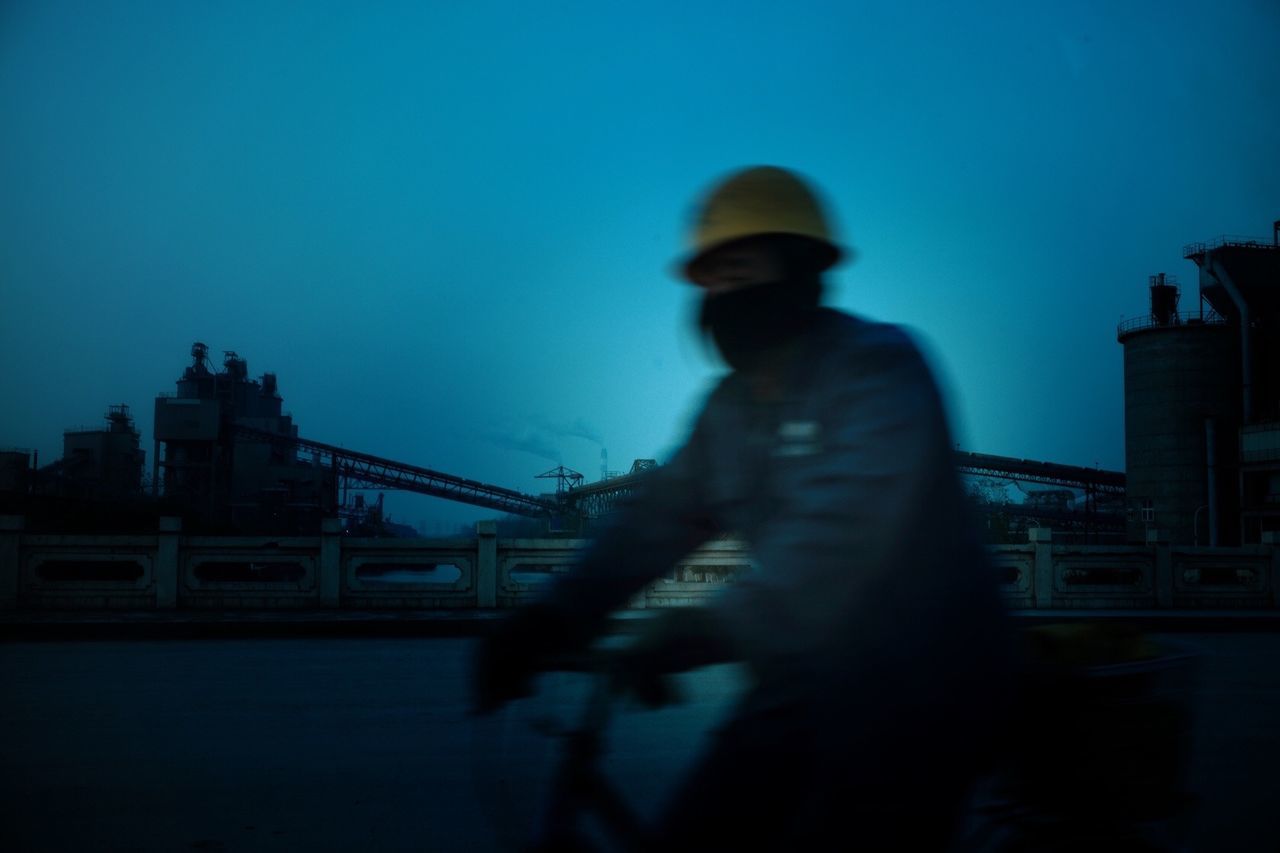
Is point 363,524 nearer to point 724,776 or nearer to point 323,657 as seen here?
point 323,657

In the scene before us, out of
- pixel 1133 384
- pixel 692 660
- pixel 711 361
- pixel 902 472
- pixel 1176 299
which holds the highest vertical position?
pixel 1176 299

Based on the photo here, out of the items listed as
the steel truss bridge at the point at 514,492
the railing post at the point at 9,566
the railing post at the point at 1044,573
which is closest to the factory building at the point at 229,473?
the steel truss bridge at the point at 514,492

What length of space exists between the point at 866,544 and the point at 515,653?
2.40 ft

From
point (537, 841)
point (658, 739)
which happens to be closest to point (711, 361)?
point (537, 841)

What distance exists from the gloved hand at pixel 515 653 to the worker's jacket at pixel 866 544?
0.44 metres

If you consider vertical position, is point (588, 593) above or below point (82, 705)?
above

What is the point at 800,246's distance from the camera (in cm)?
164

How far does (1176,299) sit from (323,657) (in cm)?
4387

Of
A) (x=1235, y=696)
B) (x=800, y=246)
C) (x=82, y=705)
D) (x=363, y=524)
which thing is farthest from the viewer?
(x=363, y=524)

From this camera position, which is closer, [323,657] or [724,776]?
[724,776]

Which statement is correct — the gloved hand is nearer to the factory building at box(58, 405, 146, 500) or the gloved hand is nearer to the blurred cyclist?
the blurred cyclist

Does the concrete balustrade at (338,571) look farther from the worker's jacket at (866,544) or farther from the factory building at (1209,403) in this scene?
the factory building at (1209,403)

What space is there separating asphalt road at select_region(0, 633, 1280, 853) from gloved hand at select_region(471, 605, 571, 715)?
3.0 inches

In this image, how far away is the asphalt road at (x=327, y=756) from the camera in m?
3.98
